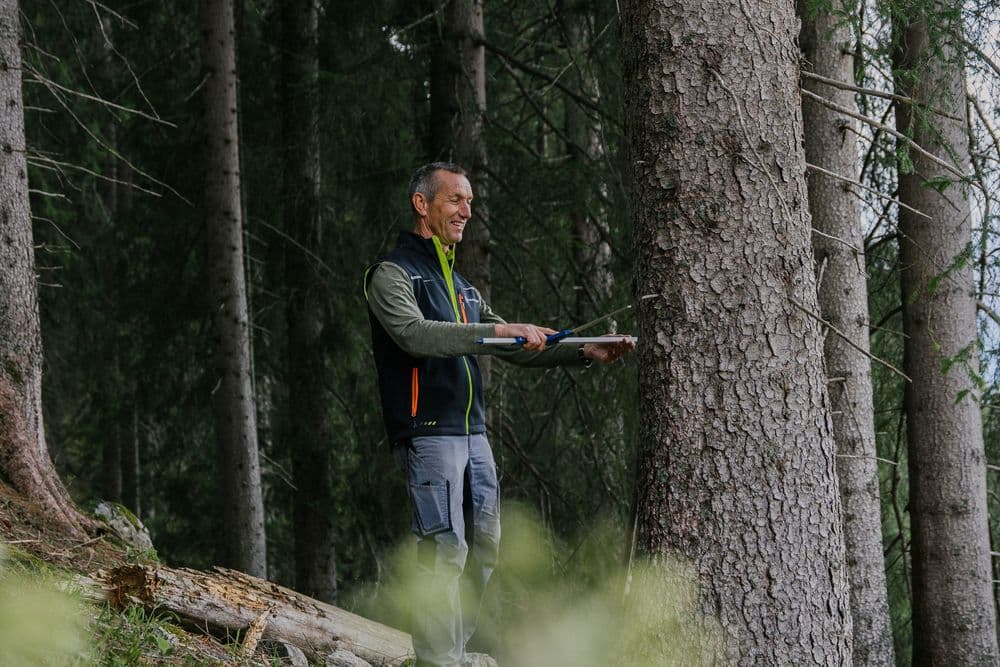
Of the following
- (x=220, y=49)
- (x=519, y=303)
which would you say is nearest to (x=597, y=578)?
(x=519, y=303)

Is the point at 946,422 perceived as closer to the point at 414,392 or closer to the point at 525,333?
the point at 525,333

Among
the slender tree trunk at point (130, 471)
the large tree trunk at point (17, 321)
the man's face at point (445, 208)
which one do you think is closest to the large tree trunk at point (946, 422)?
the man's face at point (445, 208)

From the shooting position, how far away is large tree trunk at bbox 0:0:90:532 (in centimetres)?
505

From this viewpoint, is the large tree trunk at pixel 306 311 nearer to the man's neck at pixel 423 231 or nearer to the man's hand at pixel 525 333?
the man's neck at pixel 423 231

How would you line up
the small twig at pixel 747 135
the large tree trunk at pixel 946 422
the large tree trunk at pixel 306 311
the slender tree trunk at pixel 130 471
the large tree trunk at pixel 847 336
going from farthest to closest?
the slender tree trunk at pixel 130 471
the large tree trunk at pixel 306 311
the large tree trunk at pixel 946 422
the large tree trunk at pixel 847 336
the small twig at pixel 747 135

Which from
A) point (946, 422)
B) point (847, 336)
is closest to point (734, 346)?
point (847, 336)

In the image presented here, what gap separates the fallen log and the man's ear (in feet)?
6.18

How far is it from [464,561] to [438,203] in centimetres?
148

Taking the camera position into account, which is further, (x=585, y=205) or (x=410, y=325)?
(x=585, y=205)

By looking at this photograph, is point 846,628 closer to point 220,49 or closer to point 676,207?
point 676,207

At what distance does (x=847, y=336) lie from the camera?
16.7ft

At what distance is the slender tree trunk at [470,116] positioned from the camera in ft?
23.0

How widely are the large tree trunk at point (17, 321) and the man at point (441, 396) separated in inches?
81.9

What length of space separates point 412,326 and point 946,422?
3.29m
